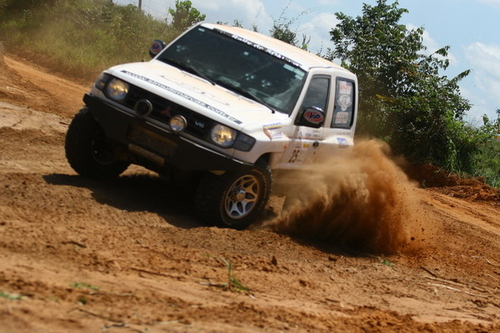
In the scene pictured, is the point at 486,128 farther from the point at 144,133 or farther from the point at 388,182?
the point at 144,133

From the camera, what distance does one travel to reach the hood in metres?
6.69

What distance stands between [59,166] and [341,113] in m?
3.23

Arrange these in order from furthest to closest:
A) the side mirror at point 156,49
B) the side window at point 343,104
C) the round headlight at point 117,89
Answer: the side window at point 343,104 < the side mirror at point 156,49 < the round headlight at point 117,89

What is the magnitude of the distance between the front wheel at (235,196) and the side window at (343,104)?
162 centimetres

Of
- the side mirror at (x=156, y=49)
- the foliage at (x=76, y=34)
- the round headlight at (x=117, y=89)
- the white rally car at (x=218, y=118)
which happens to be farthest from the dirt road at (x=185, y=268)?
the foliage at (x=76, y=34)

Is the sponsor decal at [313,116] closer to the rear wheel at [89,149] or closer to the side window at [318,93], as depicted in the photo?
the side window at [318,93]

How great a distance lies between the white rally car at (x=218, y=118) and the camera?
6645 millimetres

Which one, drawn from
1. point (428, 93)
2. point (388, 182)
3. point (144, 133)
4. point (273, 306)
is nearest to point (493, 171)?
point (428, 93)

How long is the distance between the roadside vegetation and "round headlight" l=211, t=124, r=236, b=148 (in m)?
10.1

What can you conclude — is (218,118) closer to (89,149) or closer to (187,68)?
(187,68)

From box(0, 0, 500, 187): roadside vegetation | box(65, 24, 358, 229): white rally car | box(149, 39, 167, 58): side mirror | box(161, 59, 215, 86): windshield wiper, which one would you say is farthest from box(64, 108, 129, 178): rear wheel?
box(0, 0, 500, 187): roadside vegetation

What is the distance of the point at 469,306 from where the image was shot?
655cm

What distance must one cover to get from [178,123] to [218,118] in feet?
1.17

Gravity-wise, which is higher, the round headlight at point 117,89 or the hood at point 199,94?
the hood at point 199,94
